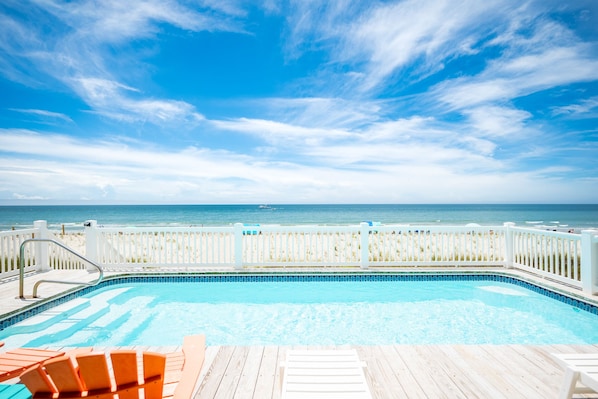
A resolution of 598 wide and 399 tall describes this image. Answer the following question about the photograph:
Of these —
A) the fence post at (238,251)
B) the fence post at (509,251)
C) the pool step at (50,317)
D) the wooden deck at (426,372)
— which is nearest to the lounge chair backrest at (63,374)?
the wooden deck at (426,372)

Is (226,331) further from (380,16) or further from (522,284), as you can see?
(380,16)

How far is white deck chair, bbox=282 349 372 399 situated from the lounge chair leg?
47.9 inches

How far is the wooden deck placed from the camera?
242 cm

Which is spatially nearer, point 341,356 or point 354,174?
point 341,356

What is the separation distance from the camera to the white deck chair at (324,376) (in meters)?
1.89

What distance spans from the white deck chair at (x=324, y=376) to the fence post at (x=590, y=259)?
4.55 metres

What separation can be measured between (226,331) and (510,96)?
569 inches

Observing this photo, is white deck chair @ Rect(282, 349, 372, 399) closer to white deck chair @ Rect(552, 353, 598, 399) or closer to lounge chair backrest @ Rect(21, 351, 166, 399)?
lounge chair backrest @ Rect(21, 351, 166, 399)

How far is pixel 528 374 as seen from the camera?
2.68 meters

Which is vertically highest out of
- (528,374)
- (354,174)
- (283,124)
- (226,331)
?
(283,124)

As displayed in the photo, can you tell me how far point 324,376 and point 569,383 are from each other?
4.79 ft

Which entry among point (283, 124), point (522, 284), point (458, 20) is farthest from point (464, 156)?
point (522, 284)

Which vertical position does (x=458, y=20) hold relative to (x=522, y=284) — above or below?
above

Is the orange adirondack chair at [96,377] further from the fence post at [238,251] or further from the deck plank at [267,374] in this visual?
the fence post at [238,251]
